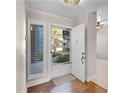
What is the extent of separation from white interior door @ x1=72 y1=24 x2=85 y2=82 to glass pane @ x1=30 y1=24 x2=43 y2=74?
131cm

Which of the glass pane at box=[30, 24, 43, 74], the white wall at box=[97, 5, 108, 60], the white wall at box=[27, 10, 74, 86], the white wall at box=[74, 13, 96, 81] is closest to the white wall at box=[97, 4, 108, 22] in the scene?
the white wall at box=[97, 5, 108, 60]

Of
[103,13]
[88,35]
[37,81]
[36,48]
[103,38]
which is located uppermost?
[103,13]

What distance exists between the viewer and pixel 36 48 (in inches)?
132

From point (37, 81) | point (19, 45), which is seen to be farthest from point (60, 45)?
point (19, 45)

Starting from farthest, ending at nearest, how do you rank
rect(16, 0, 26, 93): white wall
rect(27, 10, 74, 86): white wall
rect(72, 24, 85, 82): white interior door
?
rect(72, 24, 85, 82): white interior door → rect(27, 10, 74, 86): white wall → rect(16, 0, 26, 93): white wall

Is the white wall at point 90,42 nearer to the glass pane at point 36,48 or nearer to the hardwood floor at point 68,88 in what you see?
the hardwood floor at point 68,88

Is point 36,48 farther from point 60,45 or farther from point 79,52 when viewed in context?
point 79,52

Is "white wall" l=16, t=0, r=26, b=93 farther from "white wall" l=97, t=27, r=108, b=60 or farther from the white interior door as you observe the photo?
the white interior door

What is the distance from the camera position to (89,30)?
358 centimetres

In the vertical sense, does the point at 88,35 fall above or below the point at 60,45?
above

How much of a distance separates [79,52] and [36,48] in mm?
1498

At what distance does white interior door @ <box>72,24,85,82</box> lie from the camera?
347 cm

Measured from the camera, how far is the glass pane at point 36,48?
3287mm

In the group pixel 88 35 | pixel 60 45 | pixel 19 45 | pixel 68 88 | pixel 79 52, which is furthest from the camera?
pixel 60 45
